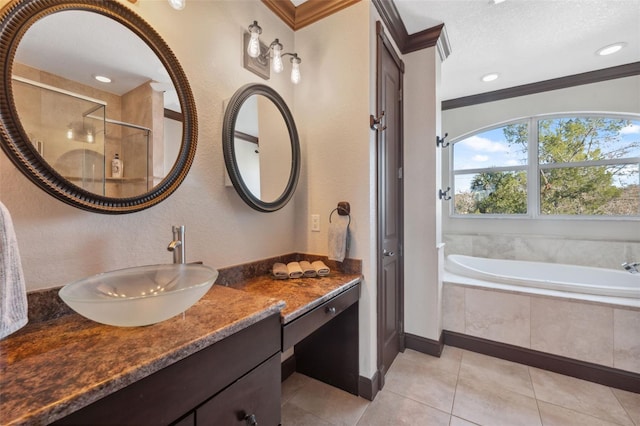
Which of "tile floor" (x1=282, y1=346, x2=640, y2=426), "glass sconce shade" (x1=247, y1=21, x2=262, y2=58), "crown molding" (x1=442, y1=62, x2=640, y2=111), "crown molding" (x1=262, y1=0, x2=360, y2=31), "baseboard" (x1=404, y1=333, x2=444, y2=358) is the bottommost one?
"tile floor" (x1=282, y1=346, x2=640, y2=426)

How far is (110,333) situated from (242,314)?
0.37 metres

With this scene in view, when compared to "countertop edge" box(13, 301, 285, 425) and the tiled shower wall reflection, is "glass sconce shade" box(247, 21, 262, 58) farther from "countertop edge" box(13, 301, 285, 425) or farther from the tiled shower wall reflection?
the tiled shower wall reflection

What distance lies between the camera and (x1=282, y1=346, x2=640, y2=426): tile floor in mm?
1498

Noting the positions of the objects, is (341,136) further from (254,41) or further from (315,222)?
(254,41)

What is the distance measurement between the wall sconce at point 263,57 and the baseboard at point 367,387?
1941mm

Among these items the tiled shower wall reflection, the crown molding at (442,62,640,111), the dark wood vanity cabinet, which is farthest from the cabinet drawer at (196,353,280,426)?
the crown molding at (442,62,640,111)

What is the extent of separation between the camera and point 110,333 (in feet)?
2.52

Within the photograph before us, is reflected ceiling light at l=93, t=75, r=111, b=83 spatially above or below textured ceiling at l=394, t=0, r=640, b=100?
below

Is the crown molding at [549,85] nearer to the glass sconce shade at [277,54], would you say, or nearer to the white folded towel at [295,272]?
the glass sconce shade at [277,54]

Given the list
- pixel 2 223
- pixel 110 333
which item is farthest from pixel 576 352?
pixel 2 223

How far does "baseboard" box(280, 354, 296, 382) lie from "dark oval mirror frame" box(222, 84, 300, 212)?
110cm

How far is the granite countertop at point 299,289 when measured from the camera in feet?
3.73

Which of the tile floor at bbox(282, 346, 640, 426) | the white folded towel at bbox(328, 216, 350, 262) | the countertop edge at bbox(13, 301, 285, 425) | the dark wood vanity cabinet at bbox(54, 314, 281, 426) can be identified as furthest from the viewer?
the white folded towel at bbox(328, 216, 350, 262)

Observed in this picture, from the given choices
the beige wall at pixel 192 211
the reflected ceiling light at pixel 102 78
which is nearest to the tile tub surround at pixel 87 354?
the beige wall at pixel 192 211
